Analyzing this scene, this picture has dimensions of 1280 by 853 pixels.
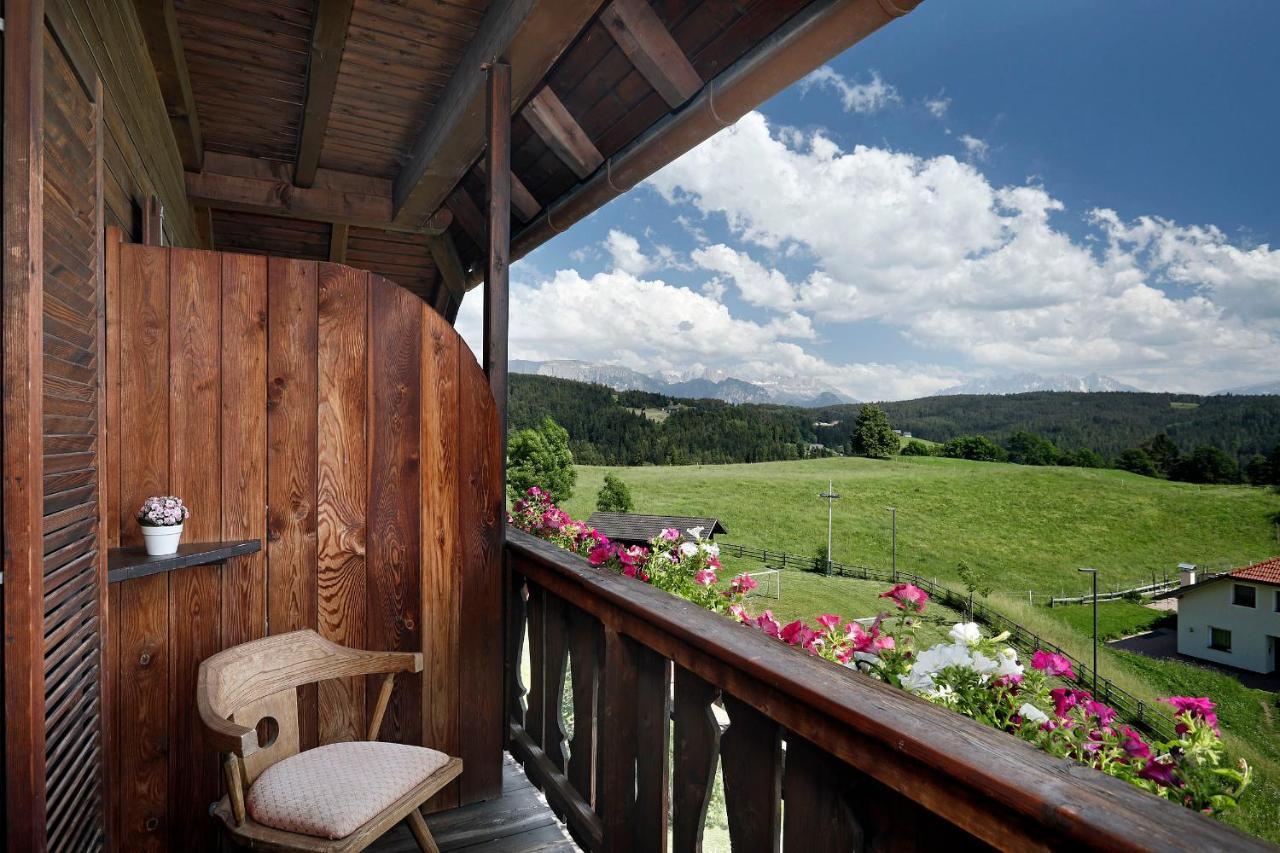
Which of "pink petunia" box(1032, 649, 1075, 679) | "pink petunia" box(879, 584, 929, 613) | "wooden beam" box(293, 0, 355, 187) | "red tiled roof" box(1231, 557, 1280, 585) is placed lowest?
"red tiled roof" box(1231, 557, 1280, 585)

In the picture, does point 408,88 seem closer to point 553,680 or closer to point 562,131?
point 562,131

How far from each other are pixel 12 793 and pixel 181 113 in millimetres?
2693

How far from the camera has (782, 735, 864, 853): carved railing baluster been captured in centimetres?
96

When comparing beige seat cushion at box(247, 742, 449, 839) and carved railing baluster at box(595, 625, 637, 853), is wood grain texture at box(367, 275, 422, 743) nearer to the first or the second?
beige seat cushion at box(247, 742, 449, 839)

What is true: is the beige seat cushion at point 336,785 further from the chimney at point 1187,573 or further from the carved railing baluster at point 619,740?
the chimney at point 1187,573

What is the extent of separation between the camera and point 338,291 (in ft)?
5.99

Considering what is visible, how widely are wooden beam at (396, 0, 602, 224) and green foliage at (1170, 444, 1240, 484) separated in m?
8.68

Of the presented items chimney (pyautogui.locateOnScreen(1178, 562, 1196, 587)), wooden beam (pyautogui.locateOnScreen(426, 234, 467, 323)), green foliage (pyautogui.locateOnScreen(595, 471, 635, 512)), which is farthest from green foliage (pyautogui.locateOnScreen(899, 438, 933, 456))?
wooden beam (pyautogui.locateOnScreen(426, 234, 467, 323))

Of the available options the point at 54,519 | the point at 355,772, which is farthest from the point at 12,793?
the point at 355,772

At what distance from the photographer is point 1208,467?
27.6 feet

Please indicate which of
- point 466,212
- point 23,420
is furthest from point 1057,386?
point 23,420

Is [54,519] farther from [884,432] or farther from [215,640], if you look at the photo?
[884,432]

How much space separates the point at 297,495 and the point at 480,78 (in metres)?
1.44

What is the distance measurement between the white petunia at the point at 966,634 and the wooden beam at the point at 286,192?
3.52 meters
